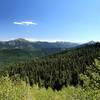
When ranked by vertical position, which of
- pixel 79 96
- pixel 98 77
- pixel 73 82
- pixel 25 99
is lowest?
pixel 73 82

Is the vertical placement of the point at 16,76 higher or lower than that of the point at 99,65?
lower

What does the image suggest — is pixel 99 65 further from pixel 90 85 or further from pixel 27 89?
pixel 27 89

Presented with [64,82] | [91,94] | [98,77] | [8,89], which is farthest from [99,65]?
[64,82]

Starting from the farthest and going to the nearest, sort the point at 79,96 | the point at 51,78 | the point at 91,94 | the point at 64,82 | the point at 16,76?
the point at 51,78 → the point at 64,82 → the point at 16,76 → the point at 79,96 → the point at 91,94

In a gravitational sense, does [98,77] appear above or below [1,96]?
above

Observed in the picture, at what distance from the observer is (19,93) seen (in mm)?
27484

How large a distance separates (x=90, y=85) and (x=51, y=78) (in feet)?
570

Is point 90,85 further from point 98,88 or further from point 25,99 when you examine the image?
point 25,99

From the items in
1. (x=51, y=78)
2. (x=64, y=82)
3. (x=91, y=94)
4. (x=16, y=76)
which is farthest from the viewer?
(x=51, y=78)

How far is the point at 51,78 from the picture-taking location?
195 metres

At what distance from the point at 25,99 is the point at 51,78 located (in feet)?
546

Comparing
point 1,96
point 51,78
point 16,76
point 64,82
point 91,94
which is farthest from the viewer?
point 51,78

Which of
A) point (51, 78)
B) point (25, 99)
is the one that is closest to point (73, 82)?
point (51, 78)

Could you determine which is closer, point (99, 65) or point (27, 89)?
point (99, 65)
